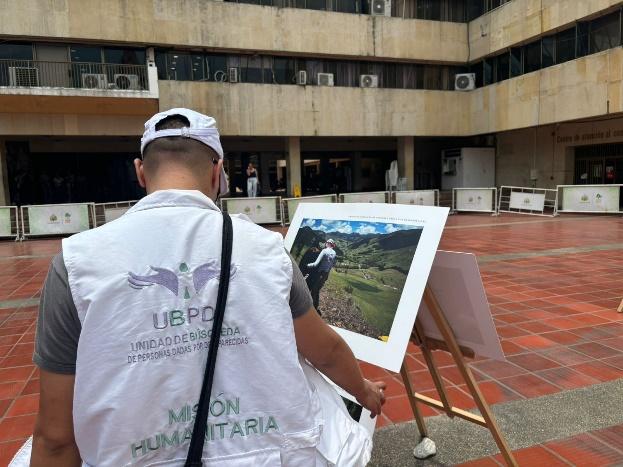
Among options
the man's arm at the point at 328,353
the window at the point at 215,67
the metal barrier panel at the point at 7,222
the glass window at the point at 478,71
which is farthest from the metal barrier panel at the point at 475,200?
the man's arm at the point at 328,353

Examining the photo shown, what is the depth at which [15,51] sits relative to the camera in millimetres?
17625

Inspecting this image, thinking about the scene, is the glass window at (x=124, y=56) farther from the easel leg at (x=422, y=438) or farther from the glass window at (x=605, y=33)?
the easel leg at (x=422, y=438)

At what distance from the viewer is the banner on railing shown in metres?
14.0

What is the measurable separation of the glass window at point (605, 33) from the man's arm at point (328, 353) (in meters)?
19.5

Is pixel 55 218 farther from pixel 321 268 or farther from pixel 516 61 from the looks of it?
pixel 516 61

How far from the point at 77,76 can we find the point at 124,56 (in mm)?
1985

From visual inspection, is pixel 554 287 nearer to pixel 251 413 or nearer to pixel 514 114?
pixel 251 413

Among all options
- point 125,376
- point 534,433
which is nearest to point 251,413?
point 125,376

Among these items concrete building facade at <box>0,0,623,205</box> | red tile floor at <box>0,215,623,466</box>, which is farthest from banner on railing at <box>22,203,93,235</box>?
concrete building facade at <box>0,0,623,205</box>

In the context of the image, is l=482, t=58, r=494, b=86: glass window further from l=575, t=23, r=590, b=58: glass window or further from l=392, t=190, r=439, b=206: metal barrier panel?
l=392, t=190, r=439, b=206: metal barrier panel

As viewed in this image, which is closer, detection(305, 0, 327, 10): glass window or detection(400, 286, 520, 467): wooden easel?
detection(400, 286, 520, 467): wooden easel

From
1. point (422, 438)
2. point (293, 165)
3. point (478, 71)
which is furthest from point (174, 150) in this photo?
point (478, 71)

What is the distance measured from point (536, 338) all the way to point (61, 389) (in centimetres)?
430

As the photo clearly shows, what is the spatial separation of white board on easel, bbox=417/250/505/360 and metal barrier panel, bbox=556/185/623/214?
1550 centimetres
